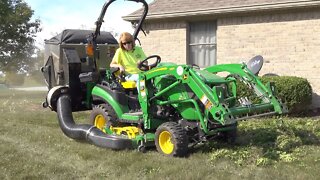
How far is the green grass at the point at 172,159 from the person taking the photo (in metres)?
5.38

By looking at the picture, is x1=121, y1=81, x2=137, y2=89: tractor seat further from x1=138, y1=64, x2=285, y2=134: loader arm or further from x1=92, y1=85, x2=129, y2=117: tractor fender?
x1=138, y1=64, x2=285, y2=134: loader arm

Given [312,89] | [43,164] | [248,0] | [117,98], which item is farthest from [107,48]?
[312,89]

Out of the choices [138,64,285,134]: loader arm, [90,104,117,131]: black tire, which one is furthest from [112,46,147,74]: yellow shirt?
[138,64,285,134]: loader arm

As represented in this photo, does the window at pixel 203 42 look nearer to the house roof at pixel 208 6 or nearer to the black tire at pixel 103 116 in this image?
the house roof at pixel 208 6

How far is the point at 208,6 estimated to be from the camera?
1298cm

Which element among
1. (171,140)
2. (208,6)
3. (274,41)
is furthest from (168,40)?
(171,140)

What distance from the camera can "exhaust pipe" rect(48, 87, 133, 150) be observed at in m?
6.53

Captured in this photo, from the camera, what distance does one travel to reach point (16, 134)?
27.4 ft

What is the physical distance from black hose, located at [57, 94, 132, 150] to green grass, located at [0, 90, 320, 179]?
11 cm

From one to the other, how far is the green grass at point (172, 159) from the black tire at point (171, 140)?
12 centimetres

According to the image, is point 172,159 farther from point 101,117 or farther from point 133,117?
point 101,117

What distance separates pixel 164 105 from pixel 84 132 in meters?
1.38

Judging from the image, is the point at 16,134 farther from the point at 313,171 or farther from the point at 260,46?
the point at 260,46

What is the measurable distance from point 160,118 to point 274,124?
10.2 ft
